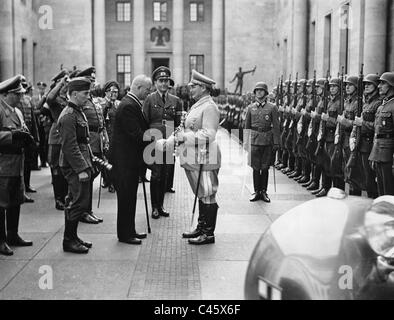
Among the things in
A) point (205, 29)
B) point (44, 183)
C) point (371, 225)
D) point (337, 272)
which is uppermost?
point (205, 29)

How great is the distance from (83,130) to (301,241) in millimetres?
4468

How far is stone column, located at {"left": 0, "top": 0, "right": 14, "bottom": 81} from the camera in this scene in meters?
29.2

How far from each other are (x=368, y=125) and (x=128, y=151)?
3.68 meters

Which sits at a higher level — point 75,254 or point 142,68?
point 142,68

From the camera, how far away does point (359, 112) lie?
931cm

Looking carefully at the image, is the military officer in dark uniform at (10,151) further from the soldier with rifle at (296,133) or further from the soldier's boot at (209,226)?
the soldier with rifle at (296,133)

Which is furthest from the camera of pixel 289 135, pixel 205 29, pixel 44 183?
pixel 205 29

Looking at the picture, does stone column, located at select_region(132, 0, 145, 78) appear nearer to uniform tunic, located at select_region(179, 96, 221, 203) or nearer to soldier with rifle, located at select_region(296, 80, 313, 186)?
soldier with rifle, located at select_region(296, 80, 313, 186)

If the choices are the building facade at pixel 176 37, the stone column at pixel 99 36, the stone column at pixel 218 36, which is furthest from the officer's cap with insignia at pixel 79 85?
the stone column at pixel 218 36

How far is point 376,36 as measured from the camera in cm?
1756

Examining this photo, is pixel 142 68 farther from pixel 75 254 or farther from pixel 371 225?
pixel 371 225

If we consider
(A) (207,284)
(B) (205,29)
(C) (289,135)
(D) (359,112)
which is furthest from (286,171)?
(B) (205,29)

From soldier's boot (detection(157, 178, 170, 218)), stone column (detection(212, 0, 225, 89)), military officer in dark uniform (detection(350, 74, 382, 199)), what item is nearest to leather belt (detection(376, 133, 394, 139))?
military officer in dark uniform (detection(350, 74, 382, 199))

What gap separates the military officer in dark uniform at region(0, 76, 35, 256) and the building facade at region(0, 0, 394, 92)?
16614 mm
